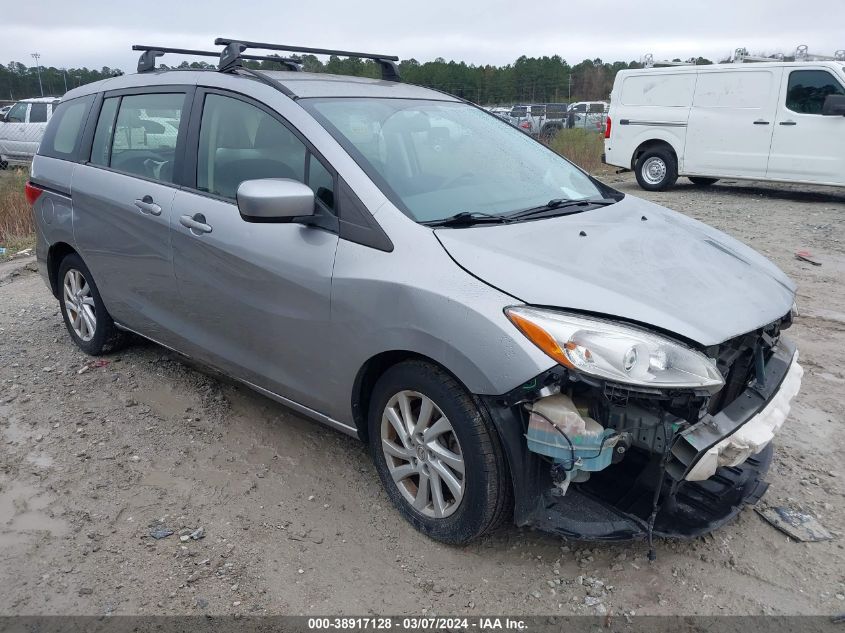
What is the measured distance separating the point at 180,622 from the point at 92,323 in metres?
2.81

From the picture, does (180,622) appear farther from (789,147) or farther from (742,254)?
(789,147)

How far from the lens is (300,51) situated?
3.97 metres

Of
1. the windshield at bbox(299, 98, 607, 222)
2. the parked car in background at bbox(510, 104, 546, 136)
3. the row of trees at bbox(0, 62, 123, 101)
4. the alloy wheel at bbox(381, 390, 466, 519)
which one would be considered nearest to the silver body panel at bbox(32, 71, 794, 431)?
the windshield at bbox(299, 98, 607, 222)

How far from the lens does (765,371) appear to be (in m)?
2.77

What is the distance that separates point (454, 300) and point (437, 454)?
0.60 m

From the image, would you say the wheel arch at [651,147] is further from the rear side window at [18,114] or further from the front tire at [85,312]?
the rear side window at [18,114]

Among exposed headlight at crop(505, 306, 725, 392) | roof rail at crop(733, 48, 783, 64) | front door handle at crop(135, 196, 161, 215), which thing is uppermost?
roof rail at crop(733, 48, 783, 64)

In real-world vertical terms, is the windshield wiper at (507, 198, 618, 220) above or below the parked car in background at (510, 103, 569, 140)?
below

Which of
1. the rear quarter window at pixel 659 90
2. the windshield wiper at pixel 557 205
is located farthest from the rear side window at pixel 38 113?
the windshield wiper at pixel 557 205

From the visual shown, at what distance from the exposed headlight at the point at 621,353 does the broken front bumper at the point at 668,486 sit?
22 cm

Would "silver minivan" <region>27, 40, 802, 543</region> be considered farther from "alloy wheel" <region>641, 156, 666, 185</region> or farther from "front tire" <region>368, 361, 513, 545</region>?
"alloy wheel" <region>641, 156, 666, 185</region>

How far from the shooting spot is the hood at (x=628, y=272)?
7.75 feet

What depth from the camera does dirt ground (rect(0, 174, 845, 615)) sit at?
2510mm

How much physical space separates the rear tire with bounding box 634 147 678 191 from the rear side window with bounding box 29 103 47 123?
13.9m
